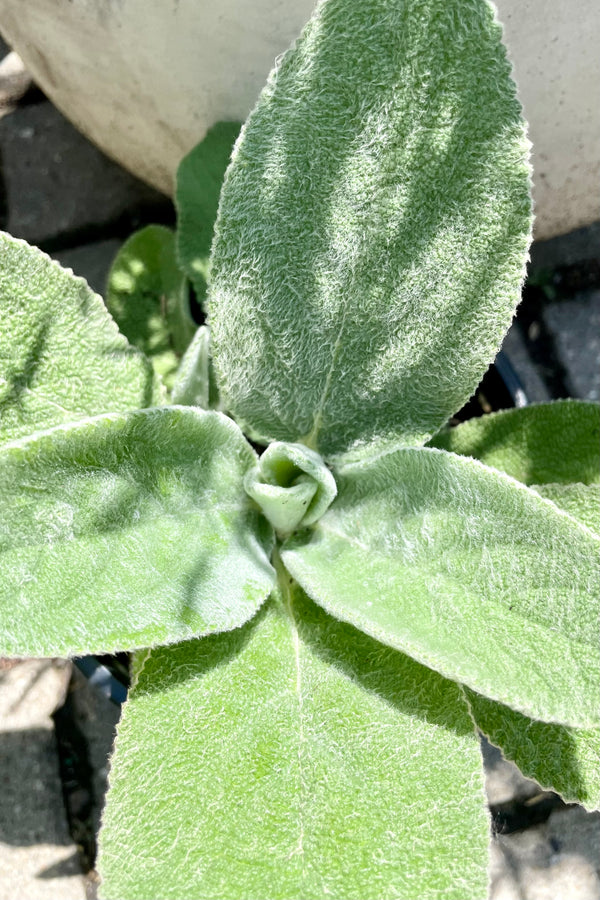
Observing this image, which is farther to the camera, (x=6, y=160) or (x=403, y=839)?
(x=6, y=160)

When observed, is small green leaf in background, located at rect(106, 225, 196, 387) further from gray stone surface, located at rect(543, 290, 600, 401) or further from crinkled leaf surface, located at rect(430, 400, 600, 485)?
gray stone surface, located at rect(543, 290, 600, 401)

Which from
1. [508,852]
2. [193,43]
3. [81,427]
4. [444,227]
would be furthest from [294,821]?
[193,43]

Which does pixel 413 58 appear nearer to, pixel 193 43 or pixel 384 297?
pixel 384 297

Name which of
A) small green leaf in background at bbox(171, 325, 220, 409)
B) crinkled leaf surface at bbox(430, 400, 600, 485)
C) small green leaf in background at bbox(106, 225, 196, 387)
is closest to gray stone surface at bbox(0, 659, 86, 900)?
small green leaf in background at bbox(106, 225, 196, 387)

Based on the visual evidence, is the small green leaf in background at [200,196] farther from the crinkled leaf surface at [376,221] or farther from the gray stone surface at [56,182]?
the gray stone surface at [56,182]

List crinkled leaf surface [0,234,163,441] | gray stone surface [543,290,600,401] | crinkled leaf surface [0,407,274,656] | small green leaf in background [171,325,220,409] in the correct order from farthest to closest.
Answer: gray stone surface [543,290,600,401]
small green leaf in background [171,325,220,409]
crinkled leaf surface [0,234,163,441]
crinkled leaf surface [0,407,274,656]

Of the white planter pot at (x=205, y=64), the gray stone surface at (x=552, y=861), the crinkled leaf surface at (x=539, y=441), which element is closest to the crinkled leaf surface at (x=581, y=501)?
the crinkled leaf surface at (x=539, y=441)
